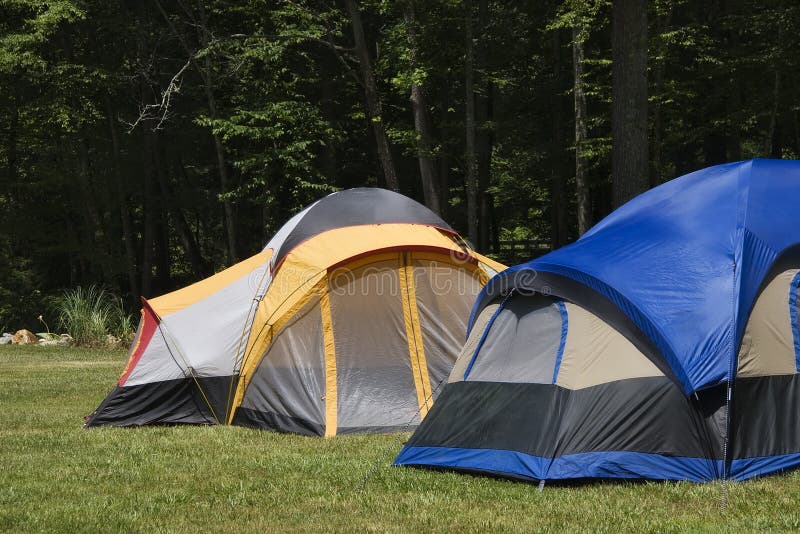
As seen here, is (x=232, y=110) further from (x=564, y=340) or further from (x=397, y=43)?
(x=564, y=340)

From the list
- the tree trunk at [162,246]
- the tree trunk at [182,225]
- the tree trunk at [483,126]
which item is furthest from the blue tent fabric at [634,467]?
the tree trunk at [162,246]

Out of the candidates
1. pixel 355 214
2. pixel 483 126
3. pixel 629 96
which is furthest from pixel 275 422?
pixel 483 126

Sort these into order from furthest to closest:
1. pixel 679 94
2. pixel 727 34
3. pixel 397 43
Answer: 1. pixel 727 34
2. pixel 679 94
3. pixel 397 43

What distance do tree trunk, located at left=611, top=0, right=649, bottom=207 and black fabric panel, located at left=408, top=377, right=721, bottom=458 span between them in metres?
5.60

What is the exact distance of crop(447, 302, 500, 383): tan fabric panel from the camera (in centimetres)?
704

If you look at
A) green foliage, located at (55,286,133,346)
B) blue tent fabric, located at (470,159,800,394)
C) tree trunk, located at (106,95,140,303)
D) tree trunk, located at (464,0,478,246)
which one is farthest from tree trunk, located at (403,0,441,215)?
tree trunk, located at (106,95,140,303)

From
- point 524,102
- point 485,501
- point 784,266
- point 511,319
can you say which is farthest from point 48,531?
point 524,102

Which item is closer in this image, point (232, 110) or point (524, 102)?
point (232, 110)

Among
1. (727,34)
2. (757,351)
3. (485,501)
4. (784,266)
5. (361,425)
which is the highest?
(727,34)

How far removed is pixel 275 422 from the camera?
870 centimetres

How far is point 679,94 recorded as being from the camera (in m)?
20.5

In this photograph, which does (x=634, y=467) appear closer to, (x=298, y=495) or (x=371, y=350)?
(x=298, y=495)

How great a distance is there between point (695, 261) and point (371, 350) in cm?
339

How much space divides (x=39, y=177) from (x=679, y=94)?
17.5 meters
